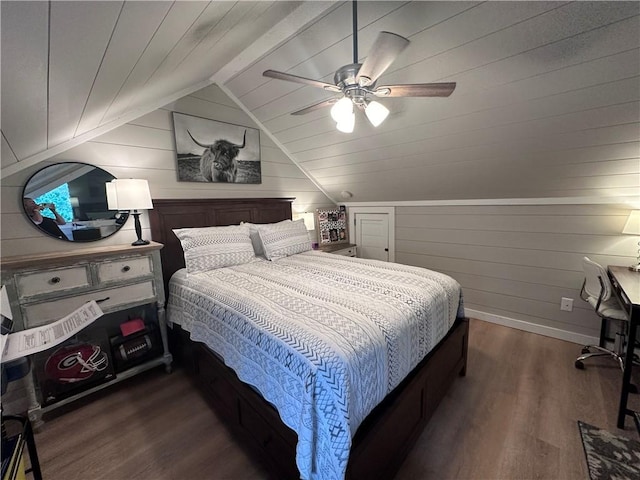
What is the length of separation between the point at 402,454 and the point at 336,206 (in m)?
3.27

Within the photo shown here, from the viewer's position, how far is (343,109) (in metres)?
1.51

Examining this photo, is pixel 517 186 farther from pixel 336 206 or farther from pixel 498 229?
pixel 336 206

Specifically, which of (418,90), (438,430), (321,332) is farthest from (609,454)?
(418,90)

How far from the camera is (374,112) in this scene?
1.57 metres

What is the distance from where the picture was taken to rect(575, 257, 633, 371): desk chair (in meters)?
1.99

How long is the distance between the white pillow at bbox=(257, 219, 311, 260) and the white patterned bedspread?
0.49 m

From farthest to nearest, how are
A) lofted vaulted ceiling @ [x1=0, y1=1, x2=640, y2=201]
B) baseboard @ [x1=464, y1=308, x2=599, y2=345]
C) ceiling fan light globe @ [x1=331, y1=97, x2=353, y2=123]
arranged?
1. baseboard @ [x1=464, y1=308, x2=599, y2=345]
2. ceiling fan light globe @ [x1=331, y1=97, x2=353, y2=123]
3. lofted vaulted ceiling @ [x1=0, y1=1, x2=640, y2=201]

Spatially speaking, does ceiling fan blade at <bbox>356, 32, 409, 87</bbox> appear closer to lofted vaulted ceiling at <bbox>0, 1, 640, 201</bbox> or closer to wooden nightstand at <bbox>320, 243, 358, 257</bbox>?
lofted vaulted ceiling at <bbox>0, 1, 640, 201</bbox>

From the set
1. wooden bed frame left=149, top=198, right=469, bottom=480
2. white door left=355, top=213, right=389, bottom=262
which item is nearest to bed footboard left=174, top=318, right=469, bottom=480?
wooden bed frame left=149, top=198, right=469, bottom=480

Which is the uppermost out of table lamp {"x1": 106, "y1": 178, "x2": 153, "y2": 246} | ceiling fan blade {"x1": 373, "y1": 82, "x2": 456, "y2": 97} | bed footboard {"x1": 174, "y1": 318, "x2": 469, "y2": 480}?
ceiling fan blade {"x1": 373, "y1": 82, "x2": 456, "y2": 97}

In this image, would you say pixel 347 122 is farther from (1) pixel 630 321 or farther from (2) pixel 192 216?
(1) pixel 630 321

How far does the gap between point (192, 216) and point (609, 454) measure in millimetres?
3346

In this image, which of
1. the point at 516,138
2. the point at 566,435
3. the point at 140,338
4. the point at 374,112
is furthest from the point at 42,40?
the point at 566,435

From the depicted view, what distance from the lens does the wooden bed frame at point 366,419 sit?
1.19 m
